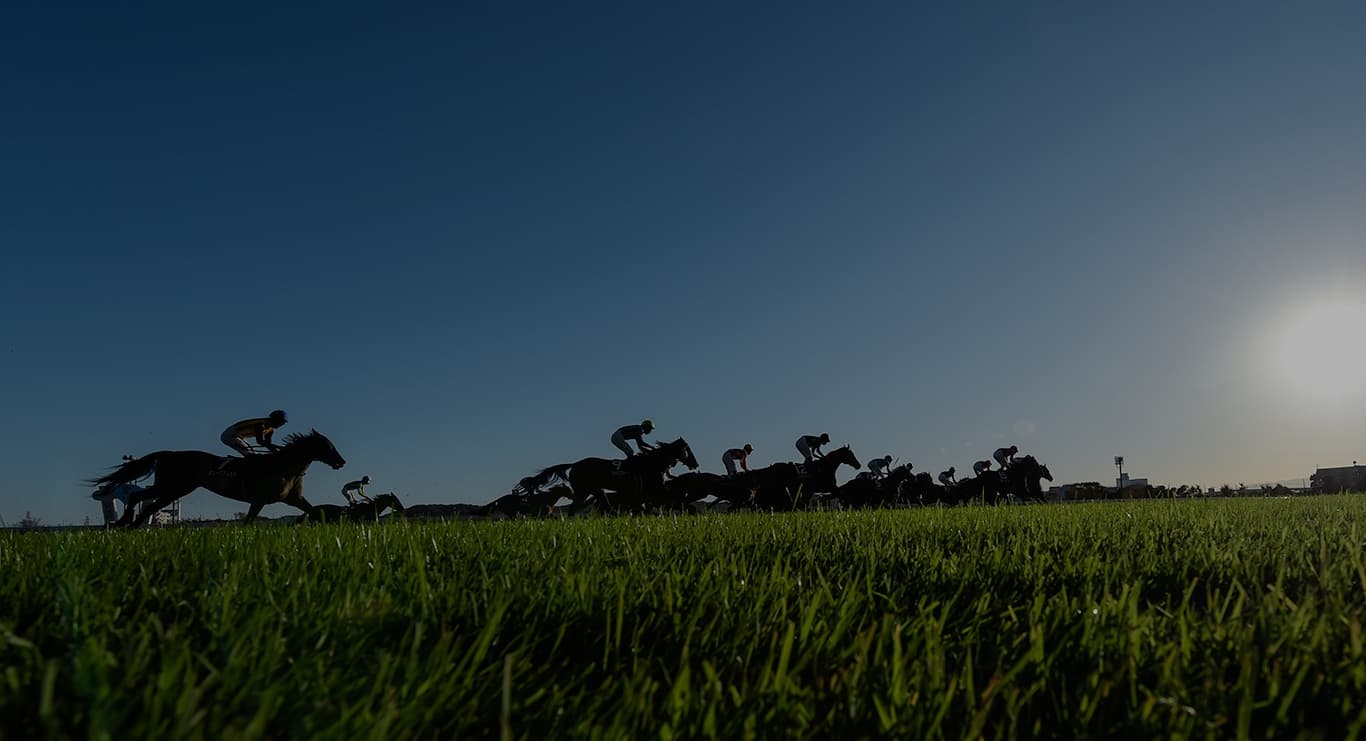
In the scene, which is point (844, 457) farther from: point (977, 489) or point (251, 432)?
point (251, 432)

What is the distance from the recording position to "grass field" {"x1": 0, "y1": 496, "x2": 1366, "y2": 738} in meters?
1.27

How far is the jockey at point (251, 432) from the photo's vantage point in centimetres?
1350

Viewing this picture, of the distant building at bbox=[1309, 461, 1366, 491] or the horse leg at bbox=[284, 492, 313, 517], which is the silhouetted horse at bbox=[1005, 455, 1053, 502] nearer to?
the distant building at bbox=[1309, 461, 1366, 491]

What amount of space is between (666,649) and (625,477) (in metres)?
14.7

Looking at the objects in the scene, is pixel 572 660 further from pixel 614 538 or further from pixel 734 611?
pixel 614 538

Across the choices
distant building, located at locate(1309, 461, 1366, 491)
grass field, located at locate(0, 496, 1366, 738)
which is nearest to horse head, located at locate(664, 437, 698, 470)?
grass field, located at locate(0, 496, 1366, 738)

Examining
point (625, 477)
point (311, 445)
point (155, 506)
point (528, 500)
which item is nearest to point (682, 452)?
point (625, 477)

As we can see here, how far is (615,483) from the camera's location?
1662 cm

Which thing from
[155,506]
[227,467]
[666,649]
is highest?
[227,467]

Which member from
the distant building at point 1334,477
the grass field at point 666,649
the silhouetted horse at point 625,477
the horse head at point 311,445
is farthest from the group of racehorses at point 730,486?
the distant building at point 1334,477

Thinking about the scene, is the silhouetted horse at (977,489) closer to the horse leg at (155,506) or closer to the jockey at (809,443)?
the jockey at (809,443)

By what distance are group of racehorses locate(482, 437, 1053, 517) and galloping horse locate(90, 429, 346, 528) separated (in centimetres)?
475

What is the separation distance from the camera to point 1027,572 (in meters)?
3.06

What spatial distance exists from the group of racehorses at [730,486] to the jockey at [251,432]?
4.89m
